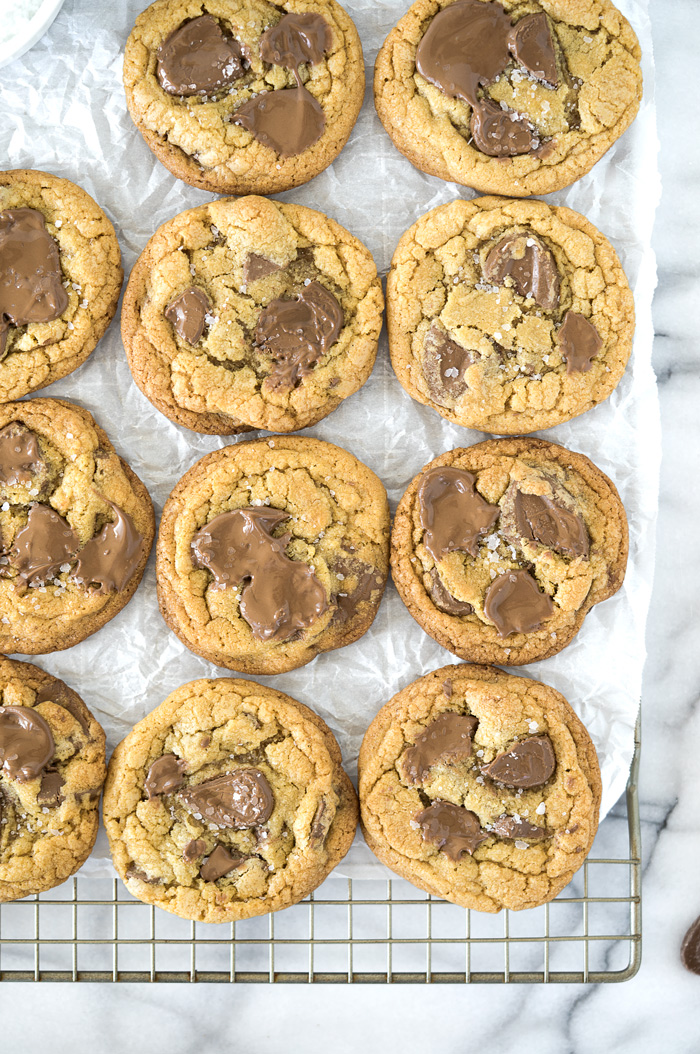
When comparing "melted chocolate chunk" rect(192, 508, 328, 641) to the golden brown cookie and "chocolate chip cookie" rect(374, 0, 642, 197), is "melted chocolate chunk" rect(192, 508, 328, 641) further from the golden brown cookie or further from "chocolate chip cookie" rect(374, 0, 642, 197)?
"chocolate chip cookie" rect(374, 0, 642, 197)

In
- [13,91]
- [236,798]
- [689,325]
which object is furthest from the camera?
[689,325]

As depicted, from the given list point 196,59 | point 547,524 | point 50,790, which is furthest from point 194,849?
point 196,59

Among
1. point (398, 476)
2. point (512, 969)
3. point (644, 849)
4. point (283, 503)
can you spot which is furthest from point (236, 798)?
point (644, 849)

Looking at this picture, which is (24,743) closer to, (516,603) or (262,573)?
(262,573)

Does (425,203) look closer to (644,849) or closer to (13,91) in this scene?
(13,91)

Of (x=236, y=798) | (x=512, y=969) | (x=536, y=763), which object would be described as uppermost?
(x=236, y=798)

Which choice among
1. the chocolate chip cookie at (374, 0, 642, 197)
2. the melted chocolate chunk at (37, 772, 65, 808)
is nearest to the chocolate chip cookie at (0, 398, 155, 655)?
the melted chocolate chunk at (37, 772, 65, 808)
